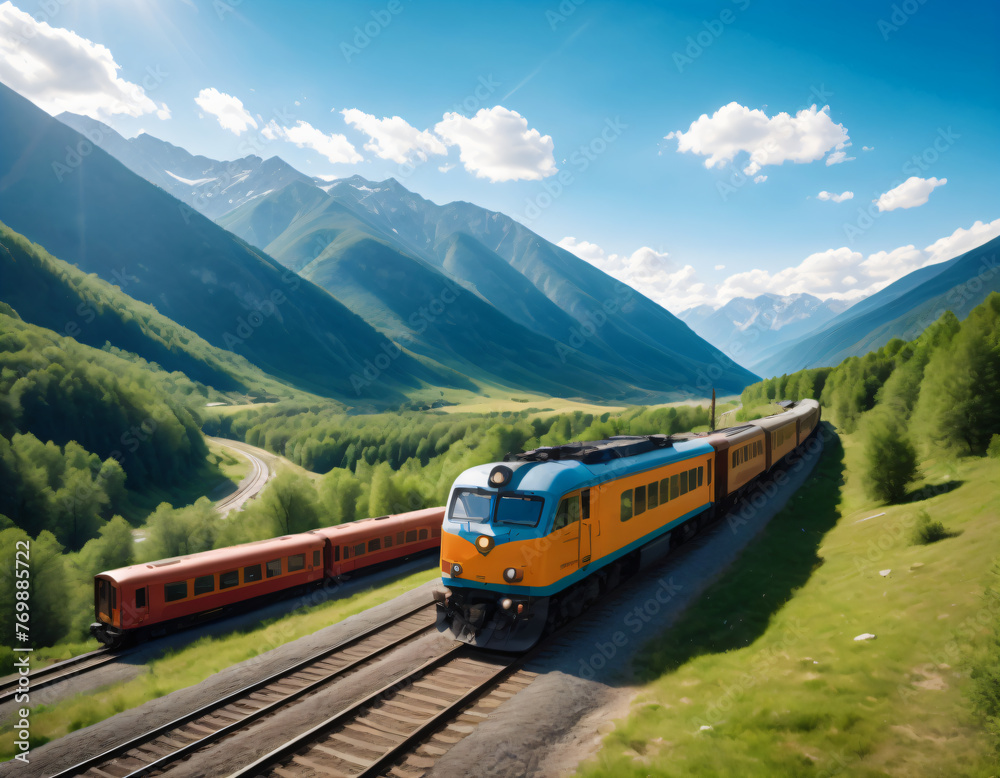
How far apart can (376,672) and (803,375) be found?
113881mm

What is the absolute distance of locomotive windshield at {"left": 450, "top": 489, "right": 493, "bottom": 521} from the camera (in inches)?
579

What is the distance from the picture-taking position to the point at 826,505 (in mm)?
30859

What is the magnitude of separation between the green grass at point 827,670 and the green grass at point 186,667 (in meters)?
12.0

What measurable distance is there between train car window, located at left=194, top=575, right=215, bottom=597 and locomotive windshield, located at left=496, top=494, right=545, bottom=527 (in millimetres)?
14844

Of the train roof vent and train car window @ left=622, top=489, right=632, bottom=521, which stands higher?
the train roof vent

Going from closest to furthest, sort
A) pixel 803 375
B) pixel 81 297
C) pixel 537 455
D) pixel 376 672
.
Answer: pixel 376 672
pixel 537 455
pixel 803 375
pixel 81 297

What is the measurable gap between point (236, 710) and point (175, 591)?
1069 cm

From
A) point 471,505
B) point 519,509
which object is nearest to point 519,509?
point 519,509

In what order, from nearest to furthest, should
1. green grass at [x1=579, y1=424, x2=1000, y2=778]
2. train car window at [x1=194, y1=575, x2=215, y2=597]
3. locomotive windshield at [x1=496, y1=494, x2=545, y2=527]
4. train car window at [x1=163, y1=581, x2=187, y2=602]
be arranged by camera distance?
green grass at [x1=579, y1=424, x2=1000, y2=778]
locomotive windshield at [x1=496, y1=494, x2=545, y2=527]
train car window at [x1=163, y1=581, x2=187, y2=602]
train car window at [x1=194, y1=575, x2=215, y2=597]

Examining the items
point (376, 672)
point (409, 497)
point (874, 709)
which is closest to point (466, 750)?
point (376, 672)

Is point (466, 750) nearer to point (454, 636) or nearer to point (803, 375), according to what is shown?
point (454, 636)

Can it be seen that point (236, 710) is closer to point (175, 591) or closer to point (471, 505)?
point (471, 505)

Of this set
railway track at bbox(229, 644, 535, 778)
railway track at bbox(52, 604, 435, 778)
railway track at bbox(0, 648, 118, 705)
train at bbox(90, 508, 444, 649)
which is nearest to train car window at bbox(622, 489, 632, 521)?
railway track at bbox(229, 644, 535, 778)

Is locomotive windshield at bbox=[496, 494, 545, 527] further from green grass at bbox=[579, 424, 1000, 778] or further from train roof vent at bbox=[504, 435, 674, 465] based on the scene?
green grass at bbox=[579, 424, 1000, 778]
